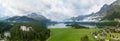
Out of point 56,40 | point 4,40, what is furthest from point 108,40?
point 4,40

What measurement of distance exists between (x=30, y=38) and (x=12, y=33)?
14.6 meters

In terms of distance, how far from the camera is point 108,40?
11156 centimetres

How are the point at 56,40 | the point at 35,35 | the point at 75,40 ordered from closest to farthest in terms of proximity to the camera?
1. the point at 75,40
2. the point at 56,40
3. the point at 35,35

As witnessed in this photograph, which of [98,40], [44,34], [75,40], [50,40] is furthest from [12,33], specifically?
[98,40]

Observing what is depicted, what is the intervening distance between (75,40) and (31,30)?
5128 cm

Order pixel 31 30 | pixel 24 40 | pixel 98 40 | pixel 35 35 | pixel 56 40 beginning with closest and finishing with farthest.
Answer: pixel 98 40 < pixel 56 40 < pixel 24 40 < pixel 35 35 < pixel 31 30

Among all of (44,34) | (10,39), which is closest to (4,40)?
(10,39)

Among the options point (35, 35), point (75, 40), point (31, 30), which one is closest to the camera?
point (75, 40)

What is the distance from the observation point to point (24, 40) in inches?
5512

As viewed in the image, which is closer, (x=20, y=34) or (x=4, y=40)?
(x=4, y=40)

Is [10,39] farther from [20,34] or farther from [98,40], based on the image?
[98,40]

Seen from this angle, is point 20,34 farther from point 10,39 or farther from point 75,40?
point 75,40

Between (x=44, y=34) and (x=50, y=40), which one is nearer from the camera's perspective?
(x=50, y=40)

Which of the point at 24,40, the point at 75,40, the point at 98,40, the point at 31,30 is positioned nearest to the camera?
the point at 98,40
